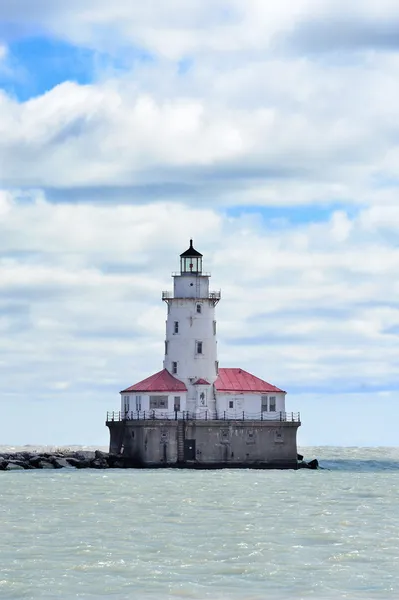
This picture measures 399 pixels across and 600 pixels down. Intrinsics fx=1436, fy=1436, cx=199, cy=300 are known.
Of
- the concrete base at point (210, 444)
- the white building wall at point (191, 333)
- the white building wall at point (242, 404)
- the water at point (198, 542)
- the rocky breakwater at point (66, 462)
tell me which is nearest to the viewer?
the water at point (198, 542)

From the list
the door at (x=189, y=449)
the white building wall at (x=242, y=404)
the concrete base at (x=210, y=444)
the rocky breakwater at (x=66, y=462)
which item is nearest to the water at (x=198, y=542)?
the concrete base at (x=210, y=444)

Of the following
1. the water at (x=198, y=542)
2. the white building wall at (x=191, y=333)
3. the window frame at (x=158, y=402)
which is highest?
the white building wall at (x=191, y=333)

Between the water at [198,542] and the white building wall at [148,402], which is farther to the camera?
the white building wall at [148,402]

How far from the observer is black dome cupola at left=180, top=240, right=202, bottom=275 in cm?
9556

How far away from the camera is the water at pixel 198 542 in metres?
34.3

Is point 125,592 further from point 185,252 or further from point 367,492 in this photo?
point 185,252

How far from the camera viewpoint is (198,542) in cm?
4266

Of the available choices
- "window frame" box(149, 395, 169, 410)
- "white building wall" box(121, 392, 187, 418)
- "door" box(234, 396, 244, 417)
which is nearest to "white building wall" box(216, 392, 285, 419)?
"door" box(234, 396, 244, 417)

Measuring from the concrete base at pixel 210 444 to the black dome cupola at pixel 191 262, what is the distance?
10260 millimetres

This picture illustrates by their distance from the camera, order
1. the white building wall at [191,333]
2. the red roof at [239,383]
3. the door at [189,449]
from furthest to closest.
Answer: the red roof at [239,383]
the white building wall at [191,333]
the door at [189,449]

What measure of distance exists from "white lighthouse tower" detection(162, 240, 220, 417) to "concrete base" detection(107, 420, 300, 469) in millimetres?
2412

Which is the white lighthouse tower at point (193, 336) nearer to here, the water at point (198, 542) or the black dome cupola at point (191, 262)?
the black dome cupola at point (191, 262)

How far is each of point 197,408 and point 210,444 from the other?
9.93 feet

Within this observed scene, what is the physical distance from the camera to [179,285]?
95125 millimetres
